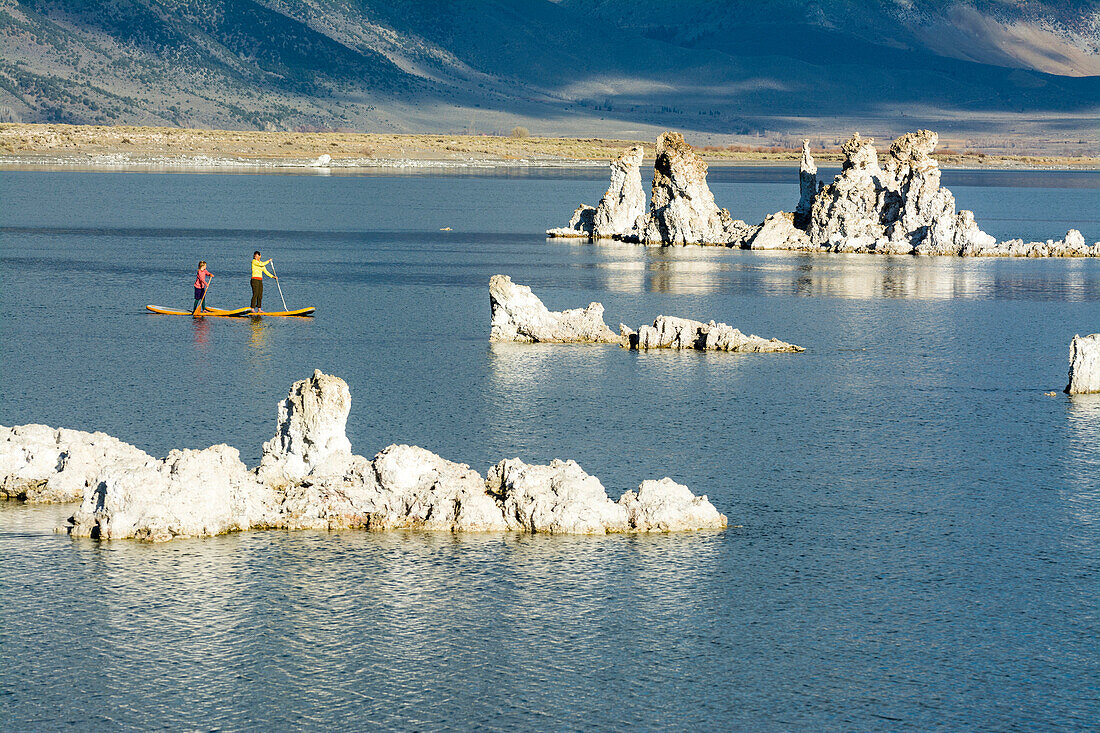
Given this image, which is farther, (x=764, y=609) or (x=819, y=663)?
(x=764, y=609)

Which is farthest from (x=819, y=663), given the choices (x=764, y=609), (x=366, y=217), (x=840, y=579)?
(x=366, y=217)

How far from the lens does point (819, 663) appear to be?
21.1 metres

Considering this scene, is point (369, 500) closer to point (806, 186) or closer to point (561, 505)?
point (561, 505)

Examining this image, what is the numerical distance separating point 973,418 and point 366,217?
8893 cm

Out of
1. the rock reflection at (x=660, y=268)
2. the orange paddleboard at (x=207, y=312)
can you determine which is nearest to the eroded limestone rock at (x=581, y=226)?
the rock reflection at (x=660, y=268)

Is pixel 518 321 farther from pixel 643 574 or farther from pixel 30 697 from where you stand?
pixel 30 697

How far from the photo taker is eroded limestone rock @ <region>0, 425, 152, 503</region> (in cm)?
2812

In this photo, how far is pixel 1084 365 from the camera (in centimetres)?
4197

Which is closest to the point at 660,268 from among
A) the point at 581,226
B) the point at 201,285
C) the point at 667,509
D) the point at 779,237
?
the point at 779,237

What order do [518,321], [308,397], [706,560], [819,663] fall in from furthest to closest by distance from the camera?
[518,321] < [308,397] < [706,560] < [819,663]

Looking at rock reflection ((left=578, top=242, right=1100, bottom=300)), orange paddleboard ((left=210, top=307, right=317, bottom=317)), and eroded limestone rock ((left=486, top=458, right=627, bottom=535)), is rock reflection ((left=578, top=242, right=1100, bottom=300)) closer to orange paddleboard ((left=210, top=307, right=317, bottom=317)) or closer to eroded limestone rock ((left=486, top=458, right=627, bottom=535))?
orange paddleboard ((left=210, top=307, right=317, bottom=317))

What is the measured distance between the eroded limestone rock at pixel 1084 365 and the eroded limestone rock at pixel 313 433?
23.7 m

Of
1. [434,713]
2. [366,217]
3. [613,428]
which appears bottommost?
[434,713]

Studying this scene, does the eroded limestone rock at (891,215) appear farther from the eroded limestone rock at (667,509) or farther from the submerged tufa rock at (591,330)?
the eroded limestone rock at (667,509)
